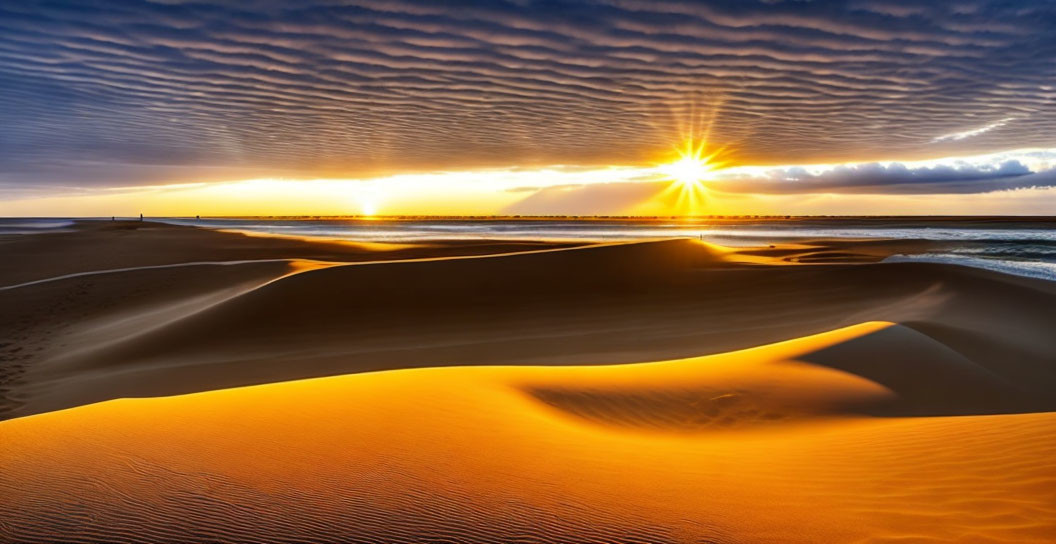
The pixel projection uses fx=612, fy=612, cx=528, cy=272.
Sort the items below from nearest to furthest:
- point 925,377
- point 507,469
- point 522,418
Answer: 1. point 507,469
2. point 522,418
3. point 925,377

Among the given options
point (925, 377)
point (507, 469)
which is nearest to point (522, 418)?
point (507, 469)

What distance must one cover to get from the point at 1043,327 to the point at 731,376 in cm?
938

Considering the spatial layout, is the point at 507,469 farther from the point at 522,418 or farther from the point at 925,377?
the point at 925,377

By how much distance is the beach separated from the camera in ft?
10.6

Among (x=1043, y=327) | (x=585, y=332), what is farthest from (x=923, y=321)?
(x=585, y=332)

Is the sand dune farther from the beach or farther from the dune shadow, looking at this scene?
the dune shadow

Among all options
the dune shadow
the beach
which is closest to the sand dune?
the beach

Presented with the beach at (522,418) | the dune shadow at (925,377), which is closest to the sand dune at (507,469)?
the beach at (522,418)

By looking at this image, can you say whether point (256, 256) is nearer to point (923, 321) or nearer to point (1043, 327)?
point (923, 321)

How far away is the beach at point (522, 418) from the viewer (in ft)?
10.6

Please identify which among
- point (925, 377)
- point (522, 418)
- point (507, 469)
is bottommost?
point (507, 469)

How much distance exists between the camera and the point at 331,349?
11594 millimetres

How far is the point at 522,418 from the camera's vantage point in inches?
208

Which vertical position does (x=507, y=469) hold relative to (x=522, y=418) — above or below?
below
